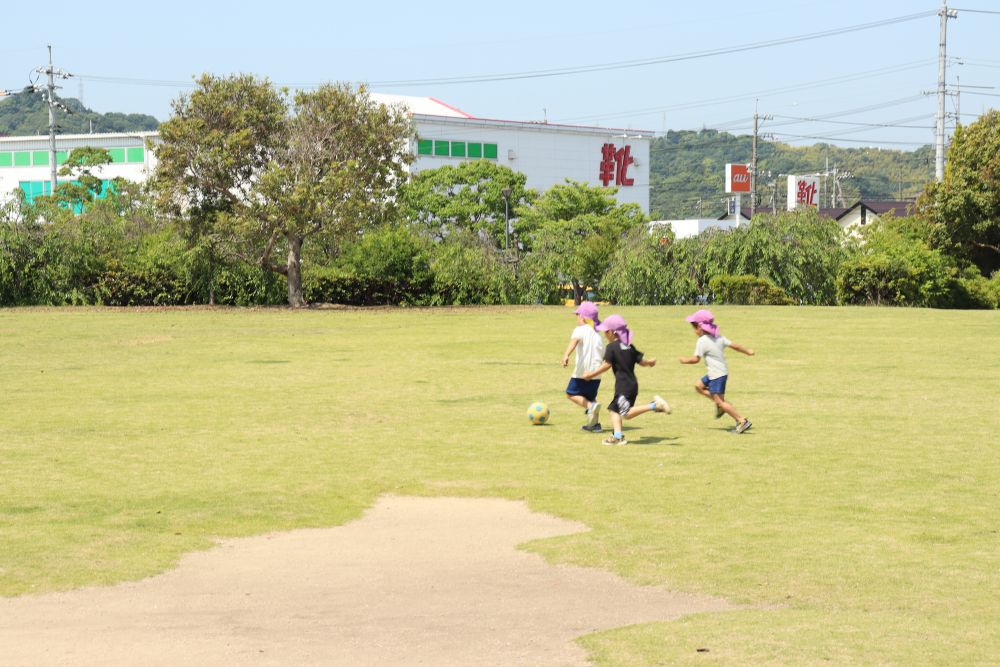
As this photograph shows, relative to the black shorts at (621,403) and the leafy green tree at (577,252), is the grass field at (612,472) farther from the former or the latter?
the leafy green tree at (577,252)

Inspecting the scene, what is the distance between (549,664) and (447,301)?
134 feet

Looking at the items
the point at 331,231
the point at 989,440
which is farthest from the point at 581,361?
the point at 331,231

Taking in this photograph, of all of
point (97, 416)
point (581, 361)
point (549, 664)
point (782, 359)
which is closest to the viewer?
point (549, 664)

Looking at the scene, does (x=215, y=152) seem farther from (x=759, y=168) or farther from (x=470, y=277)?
(x=759, y=168)

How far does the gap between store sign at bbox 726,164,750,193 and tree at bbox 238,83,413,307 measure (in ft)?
216

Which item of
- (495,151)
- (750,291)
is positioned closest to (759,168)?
(495,151)

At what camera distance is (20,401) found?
17172 mm

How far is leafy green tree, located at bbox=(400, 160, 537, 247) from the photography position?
73312 mm

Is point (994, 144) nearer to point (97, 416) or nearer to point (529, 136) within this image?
point (97, 416)

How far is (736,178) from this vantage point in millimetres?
105750

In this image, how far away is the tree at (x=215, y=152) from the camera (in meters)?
40.9

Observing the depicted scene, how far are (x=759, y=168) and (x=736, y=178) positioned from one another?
5522cm

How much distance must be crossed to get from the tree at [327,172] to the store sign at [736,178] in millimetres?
65803

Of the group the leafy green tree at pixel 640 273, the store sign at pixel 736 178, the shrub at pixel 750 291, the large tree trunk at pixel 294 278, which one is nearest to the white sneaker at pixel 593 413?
the large tree trunk at pixel 294 278
